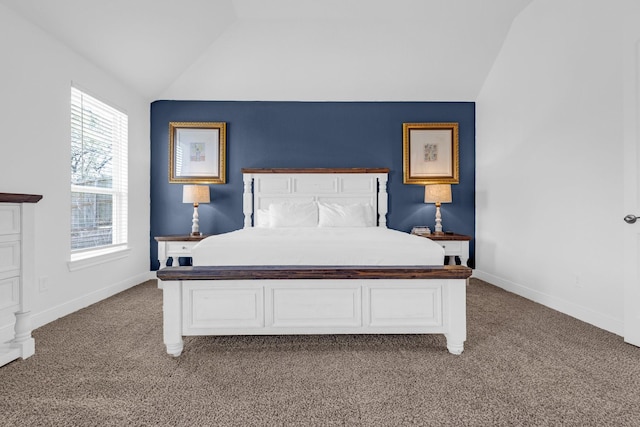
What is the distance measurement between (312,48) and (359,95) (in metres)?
0.95

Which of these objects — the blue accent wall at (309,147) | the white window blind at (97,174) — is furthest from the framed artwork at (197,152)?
the white window blind at (97,174)

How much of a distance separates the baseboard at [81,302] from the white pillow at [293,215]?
1946 millimetres

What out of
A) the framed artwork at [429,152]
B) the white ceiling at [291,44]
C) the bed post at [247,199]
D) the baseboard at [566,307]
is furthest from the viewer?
the framed artwork at [429,152]

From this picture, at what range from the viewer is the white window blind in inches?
128

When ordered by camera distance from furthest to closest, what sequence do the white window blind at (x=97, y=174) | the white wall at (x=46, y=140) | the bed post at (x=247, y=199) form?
the bed post at (x=247, y=199)
the white window blind at (x=97, y=174)
the white wall at (x=46, y=140)

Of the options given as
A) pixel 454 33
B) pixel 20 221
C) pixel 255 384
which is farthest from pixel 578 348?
pixel 20 221

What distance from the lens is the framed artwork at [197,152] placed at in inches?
179

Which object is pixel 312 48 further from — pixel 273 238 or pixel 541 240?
pixel 541 240

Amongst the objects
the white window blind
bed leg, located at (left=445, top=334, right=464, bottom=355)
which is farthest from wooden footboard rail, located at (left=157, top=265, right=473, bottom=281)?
the white window blind

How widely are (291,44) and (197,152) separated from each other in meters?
1.95

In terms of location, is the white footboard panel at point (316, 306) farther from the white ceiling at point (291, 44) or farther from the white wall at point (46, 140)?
the white ceiling at point (291, 44)

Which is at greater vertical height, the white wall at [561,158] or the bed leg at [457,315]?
the white wall at [561,158]

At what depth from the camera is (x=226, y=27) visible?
3.70 m

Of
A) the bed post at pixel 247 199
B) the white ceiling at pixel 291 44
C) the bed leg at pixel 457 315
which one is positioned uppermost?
the white ceiling at pixel 291 44
